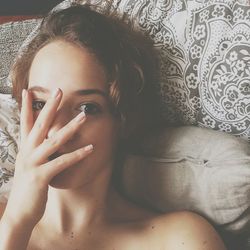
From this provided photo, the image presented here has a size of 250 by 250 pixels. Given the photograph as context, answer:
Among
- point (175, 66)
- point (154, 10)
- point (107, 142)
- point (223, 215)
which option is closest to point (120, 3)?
point (154, 10)

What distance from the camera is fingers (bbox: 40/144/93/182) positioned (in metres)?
0.96

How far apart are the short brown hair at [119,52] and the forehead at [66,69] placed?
2 cm

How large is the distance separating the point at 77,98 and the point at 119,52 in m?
0.19

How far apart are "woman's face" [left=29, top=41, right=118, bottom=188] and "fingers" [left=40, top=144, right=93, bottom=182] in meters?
0.04

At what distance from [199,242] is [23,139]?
0.44 m

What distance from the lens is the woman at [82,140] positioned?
983mm

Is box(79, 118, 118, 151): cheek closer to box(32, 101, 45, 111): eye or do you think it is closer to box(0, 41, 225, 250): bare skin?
box(0, 41, 225, 250): bare skin

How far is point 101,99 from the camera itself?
3.44ft

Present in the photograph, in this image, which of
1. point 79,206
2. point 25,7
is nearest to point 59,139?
point 79,206

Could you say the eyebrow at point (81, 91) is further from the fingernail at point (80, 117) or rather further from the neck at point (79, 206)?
the neck at point (79, 206)

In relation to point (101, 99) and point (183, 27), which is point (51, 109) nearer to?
point (101, 99)

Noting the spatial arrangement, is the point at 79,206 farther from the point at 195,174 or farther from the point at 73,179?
the point at 195,174

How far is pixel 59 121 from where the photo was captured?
3.26 ft

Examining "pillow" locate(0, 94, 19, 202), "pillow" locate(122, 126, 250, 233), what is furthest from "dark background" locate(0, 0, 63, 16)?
"pillow" locate(122, 126, 250, 233)
